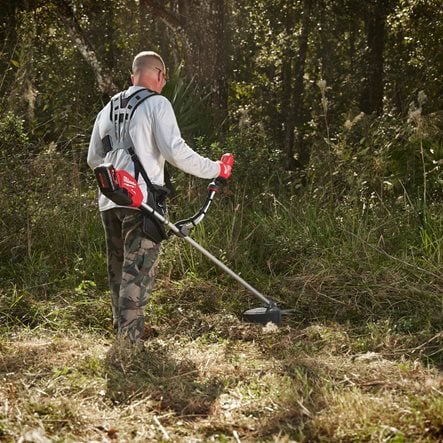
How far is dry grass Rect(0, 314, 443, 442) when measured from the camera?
3838 mm

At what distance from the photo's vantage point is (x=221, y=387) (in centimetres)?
457

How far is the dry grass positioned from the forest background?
0.05 ft

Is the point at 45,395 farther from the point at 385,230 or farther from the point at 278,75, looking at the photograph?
the point at 278,75

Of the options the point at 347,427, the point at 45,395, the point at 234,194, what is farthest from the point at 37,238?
the point at 347,427

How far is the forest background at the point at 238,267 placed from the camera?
162 inches

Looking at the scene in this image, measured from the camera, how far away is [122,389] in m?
4.45

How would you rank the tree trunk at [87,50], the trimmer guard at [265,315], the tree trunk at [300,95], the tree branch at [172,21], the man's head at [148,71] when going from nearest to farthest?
the man's head at [148,71]
the trimmer guard at [265,315]
the tree trunk at [87,50]
the tree branch at [172,21]
the tree trunk at [300,95]

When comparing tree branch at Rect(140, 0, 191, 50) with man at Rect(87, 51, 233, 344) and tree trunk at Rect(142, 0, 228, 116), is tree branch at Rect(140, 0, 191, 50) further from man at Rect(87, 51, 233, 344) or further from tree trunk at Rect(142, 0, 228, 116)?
man at Rect(87, 51, 233, 344)

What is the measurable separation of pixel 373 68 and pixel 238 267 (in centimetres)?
918

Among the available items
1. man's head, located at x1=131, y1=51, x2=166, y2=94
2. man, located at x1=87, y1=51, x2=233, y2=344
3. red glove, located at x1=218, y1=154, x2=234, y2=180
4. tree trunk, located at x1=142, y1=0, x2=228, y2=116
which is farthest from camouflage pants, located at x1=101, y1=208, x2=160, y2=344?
tree trunk, located at x1=142, y1=0, x2=228, y2=116

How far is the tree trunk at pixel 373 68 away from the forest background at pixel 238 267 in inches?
205

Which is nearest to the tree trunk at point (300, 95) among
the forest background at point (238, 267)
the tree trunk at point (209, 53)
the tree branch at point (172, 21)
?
the tree branch at point (172, 21)

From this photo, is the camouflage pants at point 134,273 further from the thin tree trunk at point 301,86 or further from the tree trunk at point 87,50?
the thin tree trunk at point 301,86

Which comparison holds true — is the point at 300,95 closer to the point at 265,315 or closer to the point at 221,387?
the point at 265,315
